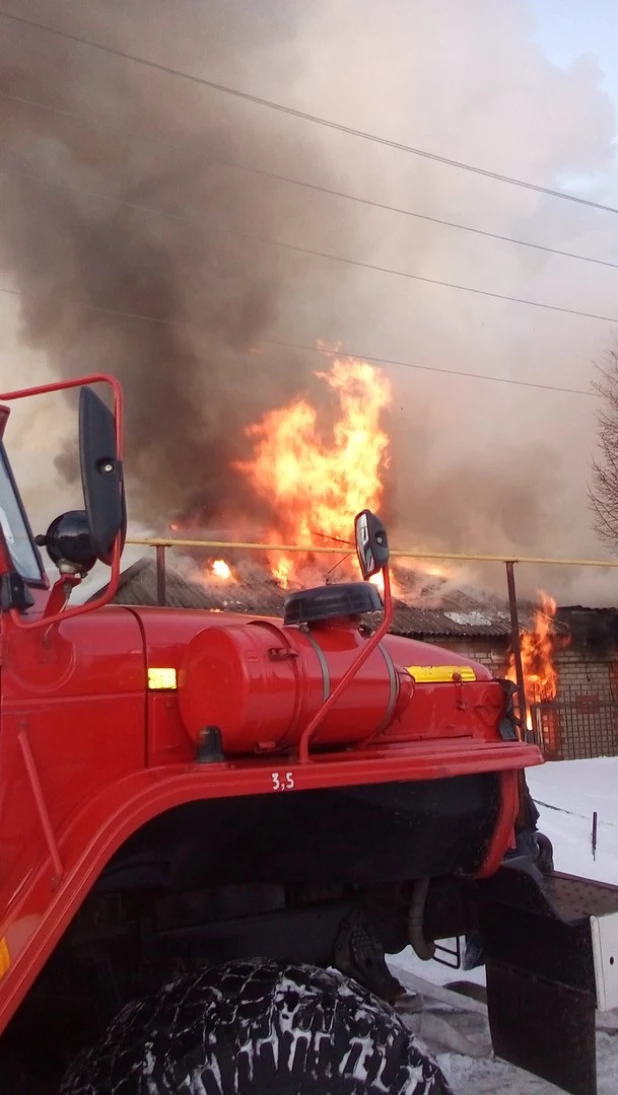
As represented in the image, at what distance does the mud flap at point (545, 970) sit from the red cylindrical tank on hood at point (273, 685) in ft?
3.53

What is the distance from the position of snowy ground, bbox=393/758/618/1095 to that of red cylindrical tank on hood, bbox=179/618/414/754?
2027 millimetres

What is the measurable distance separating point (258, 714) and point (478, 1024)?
112 inches

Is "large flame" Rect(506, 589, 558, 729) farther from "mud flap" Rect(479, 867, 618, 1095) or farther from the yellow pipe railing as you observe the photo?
"mud flap" Rect(479, 867, 618, 1095)

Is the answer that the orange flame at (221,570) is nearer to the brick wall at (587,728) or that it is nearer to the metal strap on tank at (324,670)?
the brick wall at (587,728)

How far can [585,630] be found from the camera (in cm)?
1644

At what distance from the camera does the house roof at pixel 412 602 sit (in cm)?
1140

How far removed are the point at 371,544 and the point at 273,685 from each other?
0.53 meters

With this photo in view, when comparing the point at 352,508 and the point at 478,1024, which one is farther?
the point at 352,508

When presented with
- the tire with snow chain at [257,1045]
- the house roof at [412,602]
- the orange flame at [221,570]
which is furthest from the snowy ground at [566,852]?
the orange flame at [221,570]

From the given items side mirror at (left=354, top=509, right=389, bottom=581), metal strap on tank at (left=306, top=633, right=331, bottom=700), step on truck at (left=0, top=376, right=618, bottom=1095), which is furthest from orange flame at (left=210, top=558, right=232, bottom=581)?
side mirror at (left=354, top=509, right=389, bottom=581)

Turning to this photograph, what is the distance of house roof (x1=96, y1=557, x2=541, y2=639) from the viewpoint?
11398 millimetres

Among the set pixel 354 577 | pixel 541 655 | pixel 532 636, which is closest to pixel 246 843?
pixel 354 577

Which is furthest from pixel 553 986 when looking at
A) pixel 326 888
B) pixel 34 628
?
pixel 34 628

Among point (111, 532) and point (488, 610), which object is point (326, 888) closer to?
point (111, 532)
